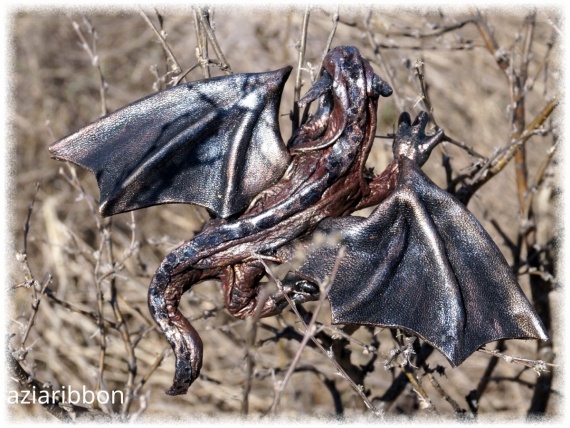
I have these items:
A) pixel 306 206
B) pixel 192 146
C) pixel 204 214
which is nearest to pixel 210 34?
pixel 192 146

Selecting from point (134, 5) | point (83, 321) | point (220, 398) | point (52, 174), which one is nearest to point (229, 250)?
point (134, 5)

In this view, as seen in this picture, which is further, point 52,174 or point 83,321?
point 52,174

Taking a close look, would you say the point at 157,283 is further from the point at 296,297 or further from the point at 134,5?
the point at 134,5

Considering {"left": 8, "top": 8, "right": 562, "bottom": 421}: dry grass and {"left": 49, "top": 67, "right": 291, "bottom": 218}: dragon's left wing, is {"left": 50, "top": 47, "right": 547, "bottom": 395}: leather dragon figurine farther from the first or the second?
{"left": 8, "top": 8, "right": 562, "bottom": 421}: dry grass

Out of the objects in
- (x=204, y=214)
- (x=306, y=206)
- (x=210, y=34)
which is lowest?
(x=204, y=214)

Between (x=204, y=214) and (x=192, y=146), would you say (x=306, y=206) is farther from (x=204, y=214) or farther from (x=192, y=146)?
(x=204, y=214)

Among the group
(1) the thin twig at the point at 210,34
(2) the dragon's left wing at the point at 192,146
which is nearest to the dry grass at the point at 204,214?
(1) the thin twig at the point at 210,34
